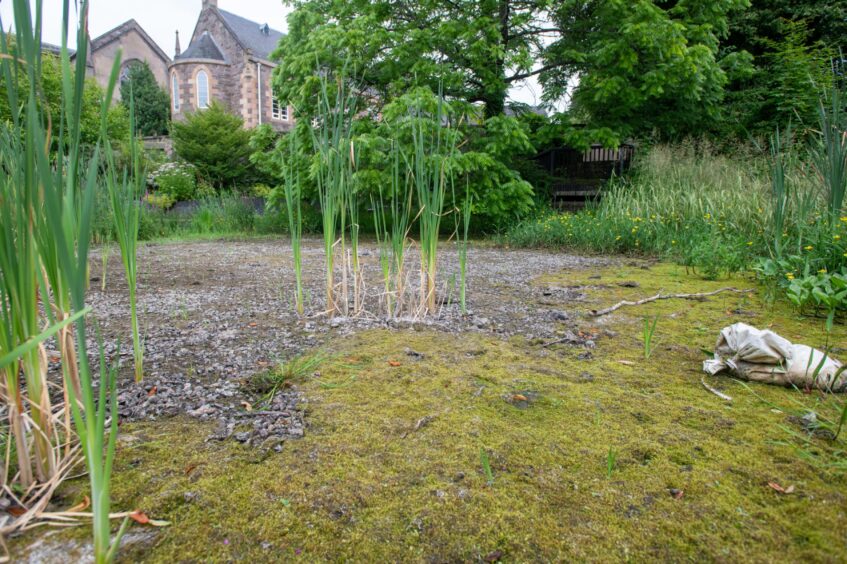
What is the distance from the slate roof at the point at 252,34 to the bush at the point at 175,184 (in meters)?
12.8

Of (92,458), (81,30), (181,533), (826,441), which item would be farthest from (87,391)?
(826,441)

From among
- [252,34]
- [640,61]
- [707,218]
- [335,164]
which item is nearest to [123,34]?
[252,34]

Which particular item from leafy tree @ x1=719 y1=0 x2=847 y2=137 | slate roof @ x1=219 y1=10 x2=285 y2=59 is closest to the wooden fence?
leafy tree @ x1=719 y1=0 x2=847 y2=137

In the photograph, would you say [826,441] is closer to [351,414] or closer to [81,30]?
[351,414]

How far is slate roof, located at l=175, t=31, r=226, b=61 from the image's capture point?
22312 mm

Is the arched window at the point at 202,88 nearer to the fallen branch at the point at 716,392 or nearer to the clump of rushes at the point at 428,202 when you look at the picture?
the clump of rushes at the point at 428,202

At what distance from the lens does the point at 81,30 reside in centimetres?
66

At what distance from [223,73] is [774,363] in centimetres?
2553

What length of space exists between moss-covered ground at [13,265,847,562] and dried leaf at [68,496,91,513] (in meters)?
0.05

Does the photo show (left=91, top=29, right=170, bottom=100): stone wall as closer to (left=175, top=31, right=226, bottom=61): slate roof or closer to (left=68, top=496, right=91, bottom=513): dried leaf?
(left=175, top=31, right=226, bottom=61): slate roof

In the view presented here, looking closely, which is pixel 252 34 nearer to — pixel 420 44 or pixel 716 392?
pixel 420 44

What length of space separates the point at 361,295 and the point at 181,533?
5.47ft

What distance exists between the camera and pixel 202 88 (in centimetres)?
2250

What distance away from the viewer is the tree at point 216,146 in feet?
49.3
